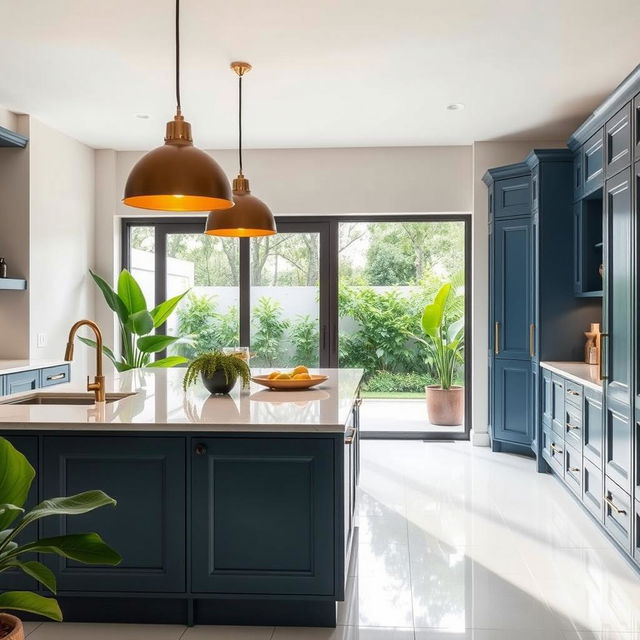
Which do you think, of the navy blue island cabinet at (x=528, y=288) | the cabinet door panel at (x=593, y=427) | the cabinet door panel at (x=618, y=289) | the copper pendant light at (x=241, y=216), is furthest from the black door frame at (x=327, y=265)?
the copper pendant light at (x=241, y=216)

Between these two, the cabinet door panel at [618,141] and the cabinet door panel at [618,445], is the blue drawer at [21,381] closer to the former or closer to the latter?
the cabinet door panel at [618,445]

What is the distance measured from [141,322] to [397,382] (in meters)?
2.50

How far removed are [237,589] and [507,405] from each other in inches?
148

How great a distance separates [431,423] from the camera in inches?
256

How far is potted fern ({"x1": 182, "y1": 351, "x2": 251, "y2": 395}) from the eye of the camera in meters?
3.15

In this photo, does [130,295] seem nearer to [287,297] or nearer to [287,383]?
[287,297]

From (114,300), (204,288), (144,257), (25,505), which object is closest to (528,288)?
(204,288)

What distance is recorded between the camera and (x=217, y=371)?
3158 millimetres

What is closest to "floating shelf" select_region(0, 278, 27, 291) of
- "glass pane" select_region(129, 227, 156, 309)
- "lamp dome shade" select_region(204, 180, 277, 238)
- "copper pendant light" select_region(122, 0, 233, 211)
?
"glass pane" select_region(129, 227, 156, 309)

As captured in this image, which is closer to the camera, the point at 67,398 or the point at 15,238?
the point at 67,398

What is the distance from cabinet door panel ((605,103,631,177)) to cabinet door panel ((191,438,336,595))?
235 cm

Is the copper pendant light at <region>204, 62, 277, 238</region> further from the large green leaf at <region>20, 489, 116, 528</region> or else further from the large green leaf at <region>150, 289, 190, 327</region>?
the large green leaf at <region>150, 289, 190, 327</region>

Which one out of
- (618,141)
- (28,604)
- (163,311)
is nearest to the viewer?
(28,604)

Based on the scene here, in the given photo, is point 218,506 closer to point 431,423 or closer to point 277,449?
point 277,449
